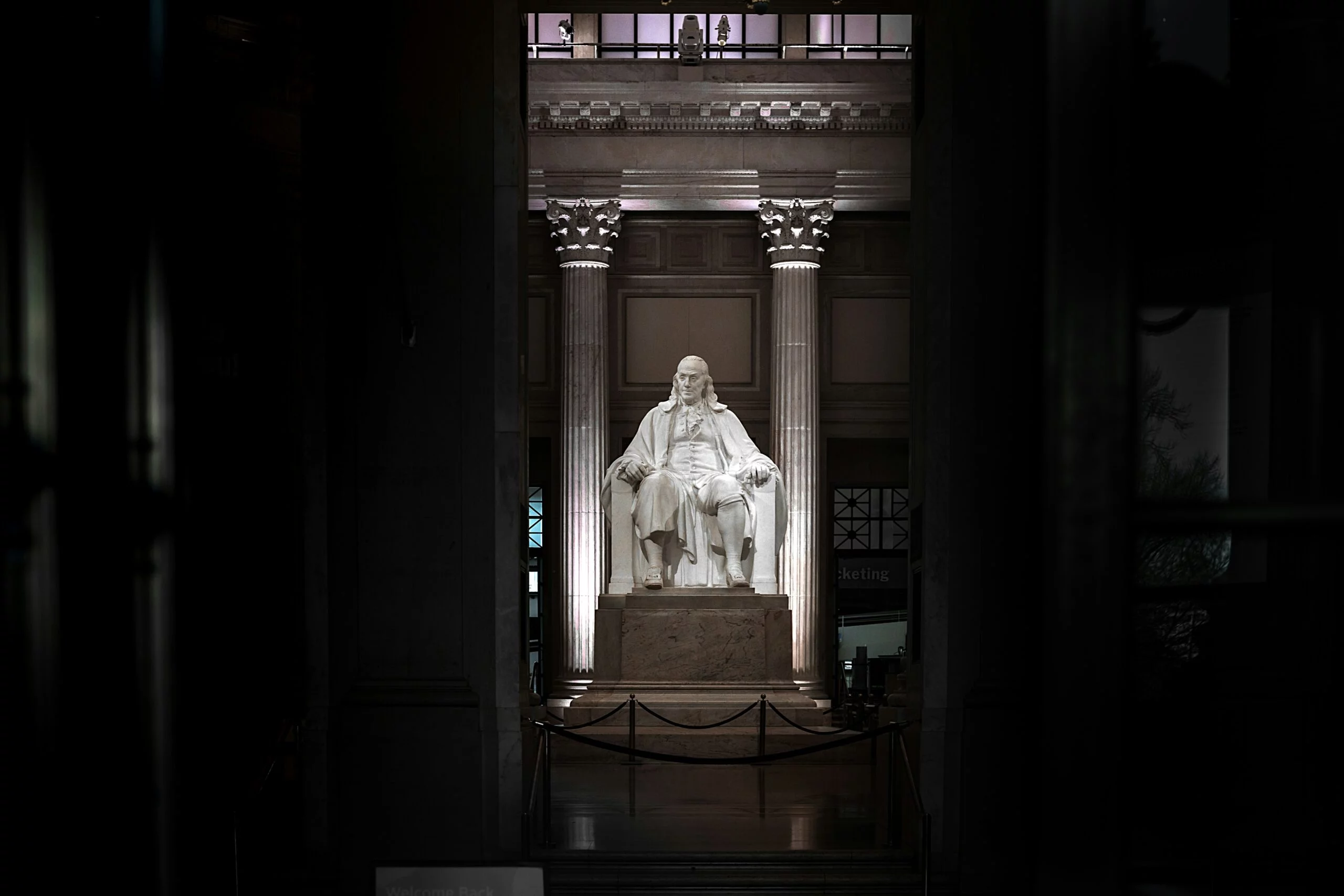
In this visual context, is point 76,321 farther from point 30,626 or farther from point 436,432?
point 436,432

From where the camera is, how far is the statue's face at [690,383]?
42.4ft

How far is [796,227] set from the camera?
655 inches

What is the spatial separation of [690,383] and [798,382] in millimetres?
4008

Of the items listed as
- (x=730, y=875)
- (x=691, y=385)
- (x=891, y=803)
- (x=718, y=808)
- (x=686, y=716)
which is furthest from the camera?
(x=691, y=385)

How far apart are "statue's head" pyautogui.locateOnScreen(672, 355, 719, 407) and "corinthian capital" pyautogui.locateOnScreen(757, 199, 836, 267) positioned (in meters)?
4.12

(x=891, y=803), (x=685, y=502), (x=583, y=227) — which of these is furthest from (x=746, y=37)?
(x=891, y=803)

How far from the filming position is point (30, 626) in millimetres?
1443

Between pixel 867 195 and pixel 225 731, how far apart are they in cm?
1207

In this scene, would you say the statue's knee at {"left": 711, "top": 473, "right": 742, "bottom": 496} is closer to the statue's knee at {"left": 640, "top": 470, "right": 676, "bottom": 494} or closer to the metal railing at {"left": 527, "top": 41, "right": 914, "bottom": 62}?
the statue's knee at {"left": 640, "top": 470, "right": 676, "bottom": 494}

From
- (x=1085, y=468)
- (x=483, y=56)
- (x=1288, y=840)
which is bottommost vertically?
(x=1288, y=840)

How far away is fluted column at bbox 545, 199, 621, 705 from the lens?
53.4 ft

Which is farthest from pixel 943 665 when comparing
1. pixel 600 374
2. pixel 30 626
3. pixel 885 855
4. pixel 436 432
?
pixel 600 374

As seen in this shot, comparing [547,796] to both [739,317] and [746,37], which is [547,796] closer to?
[739,317]

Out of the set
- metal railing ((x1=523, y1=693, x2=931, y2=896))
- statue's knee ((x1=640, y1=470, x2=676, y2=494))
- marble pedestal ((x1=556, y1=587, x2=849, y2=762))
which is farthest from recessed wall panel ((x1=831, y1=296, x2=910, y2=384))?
metal railing ((x1=523, y1=693, x2=931, y2=896))
